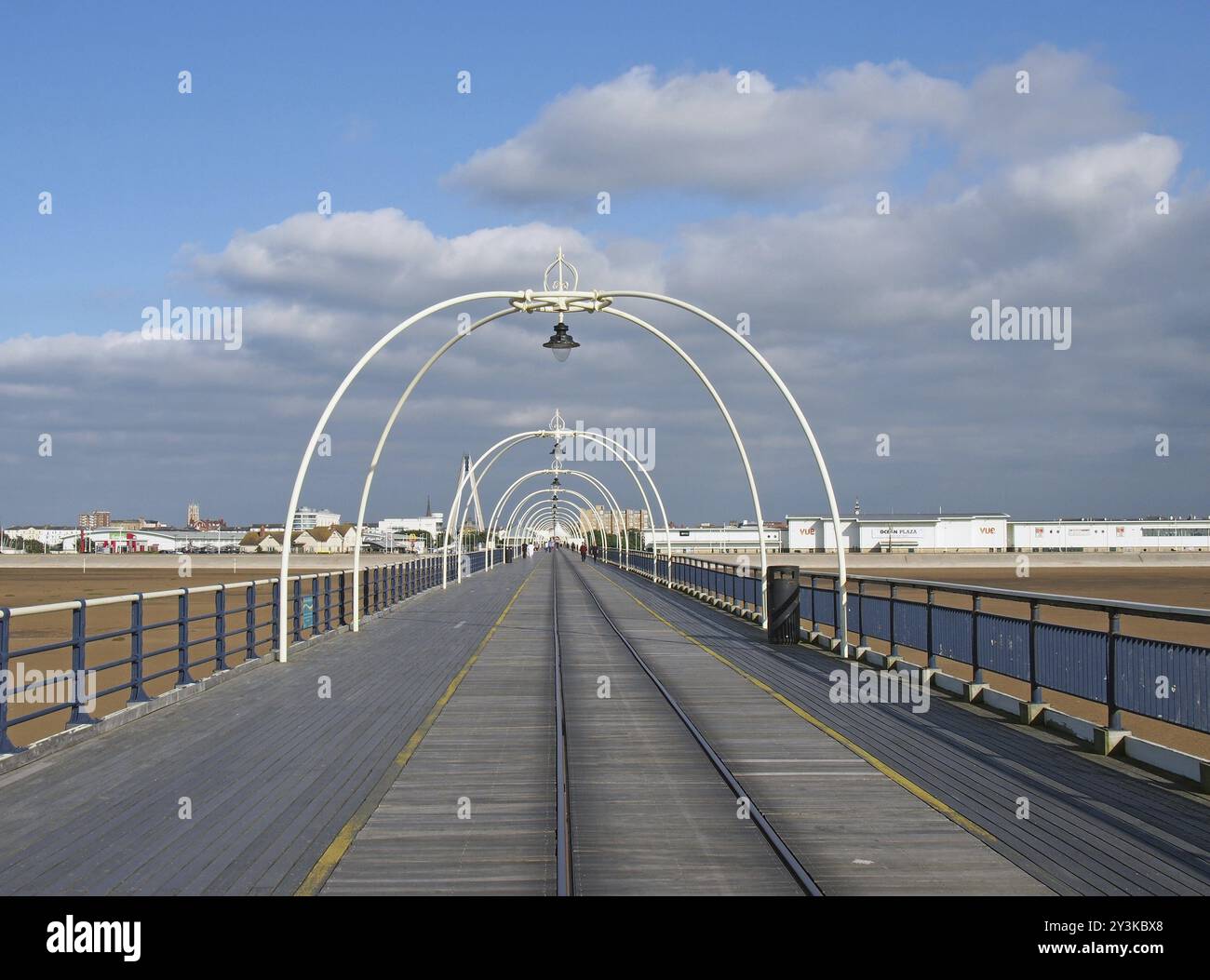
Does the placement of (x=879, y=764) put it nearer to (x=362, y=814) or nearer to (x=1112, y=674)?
(x=1112, y=674)

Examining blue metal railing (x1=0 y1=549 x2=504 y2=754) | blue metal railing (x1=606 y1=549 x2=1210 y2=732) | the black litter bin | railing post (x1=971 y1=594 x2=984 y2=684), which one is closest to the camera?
blue metal railing (x1=606 y1=549 x2=1210 y2=732)

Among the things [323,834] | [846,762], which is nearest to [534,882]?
[323,834]

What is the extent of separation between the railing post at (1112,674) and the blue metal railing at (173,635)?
867cm

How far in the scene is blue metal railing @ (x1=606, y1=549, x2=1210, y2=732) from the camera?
8.69 m

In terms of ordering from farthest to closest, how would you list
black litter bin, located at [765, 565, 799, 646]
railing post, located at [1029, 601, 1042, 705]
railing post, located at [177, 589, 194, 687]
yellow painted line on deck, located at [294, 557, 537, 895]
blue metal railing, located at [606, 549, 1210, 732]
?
1. black litter bin, located at [765, 565, 799, 646]
2. railing post, located at [177, 589, 194, 687]
3. railing post, located at [1029, 601, 1042, 705]
4. blue metal railing, located at [606, 549, 1210, 732]
5. yellow painted line on deck, located at [294, 557, 537, 895]

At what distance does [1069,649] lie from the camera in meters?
10.7

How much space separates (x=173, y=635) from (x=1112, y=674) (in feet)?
97.6

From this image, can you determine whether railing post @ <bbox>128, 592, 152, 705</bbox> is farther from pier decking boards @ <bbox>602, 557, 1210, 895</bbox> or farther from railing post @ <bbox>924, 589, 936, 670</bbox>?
railing post @ <bbox>924, 589, 936, 670</bbox>

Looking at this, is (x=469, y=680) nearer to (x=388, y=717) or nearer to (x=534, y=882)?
(x=388, y=717)

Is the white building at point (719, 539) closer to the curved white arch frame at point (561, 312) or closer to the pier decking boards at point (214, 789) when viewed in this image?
the curved white arch frame at point (561, 312)

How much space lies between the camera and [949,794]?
8.50 metres

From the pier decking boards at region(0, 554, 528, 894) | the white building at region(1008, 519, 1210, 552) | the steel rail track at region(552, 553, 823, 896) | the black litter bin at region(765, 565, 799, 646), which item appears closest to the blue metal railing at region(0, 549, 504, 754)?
the pier decking boards at region(0, 554, 528, 894)

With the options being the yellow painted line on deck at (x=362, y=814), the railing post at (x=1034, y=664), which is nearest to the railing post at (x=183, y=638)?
the yellow painted line on deck at (x=362, y=814)
